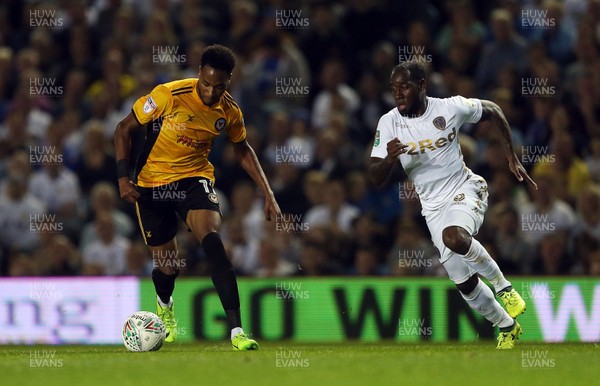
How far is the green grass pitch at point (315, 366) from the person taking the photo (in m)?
7.95

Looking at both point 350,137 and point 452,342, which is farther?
point 350,137

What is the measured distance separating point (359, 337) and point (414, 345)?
4.10ft

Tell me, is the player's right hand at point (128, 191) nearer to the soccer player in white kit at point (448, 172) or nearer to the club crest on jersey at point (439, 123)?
the soccer player in white kit at point (448, 172)

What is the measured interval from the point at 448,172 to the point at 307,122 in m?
5.47

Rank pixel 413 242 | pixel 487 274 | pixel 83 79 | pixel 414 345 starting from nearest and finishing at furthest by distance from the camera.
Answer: pixel 487 274
pixel 414 345
pixel 413 242
pixel 83 79

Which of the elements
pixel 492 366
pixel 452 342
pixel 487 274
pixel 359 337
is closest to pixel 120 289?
pixel 359 337

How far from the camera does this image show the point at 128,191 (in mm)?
10320

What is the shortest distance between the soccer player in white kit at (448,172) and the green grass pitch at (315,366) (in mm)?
472

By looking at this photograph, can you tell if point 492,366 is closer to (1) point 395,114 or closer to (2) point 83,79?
(1) point 395,114

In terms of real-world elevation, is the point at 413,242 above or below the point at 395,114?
below

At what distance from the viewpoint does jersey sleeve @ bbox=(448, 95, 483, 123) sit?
10.8 metres

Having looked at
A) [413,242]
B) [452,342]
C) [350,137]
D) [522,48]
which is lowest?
[452,342]

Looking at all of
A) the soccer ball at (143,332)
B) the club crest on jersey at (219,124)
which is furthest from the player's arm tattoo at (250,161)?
the soccer ball at (143,332)

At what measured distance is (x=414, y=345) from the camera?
38.3 feet
